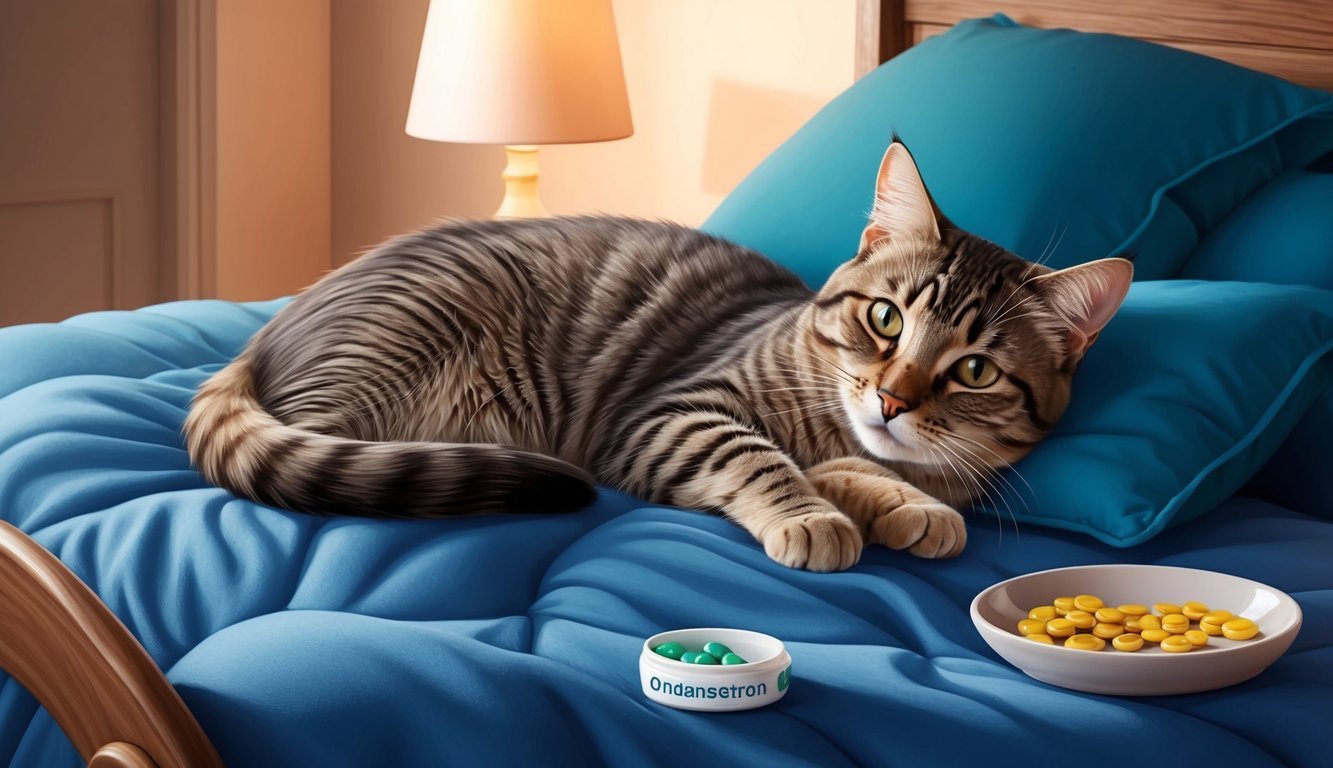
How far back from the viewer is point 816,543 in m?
1.22

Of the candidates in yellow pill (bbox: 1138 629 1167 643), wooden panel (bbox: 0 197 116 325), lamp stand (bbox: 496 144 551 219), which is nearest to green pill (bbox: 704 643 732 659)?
yellow pill (bbox: 1138 629 1167 643)

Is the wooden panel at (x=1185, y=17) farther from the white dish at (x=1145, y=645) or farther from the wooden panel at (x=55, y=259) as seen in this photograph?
the wooden panel at (x=55, y=259)

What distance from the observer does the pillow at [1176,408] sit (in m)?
1.32

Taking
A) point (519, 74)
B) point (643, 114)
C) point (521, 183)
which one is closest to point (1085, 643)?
point (519, 74)

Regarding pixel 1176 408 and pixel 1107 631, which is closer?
pixel 1107 631

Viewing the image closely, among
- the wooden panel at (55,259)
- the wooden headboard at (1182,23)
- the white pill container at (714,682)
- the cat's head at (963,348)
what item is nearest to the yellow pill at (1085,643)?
the white pill container at (714,682)

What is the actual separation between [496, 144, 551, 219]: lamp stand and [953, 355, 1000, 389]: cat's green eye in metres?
1.61

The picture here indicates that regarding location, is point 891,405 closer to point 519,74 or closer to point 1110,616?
point 1110,616

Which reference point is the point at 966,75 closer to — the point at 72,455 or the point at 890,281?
the point at 890,281

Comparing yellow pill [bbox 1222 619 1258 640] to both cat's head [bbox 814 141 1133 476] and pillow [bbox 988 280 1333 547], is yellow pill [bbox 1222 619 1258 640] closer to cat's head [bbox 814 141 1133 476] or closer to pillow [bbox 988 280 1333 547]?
pillow [bbox 988 280 1333 547]

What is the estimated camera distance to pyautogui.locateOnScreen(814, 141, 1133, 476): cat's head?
4.50 feet

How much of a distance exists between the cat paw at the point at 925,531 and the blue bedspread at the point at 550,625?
0.06 feet

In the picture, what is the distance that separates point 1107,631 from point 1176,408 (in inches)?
16.0

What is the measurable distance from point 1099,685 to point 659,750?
34 cm
